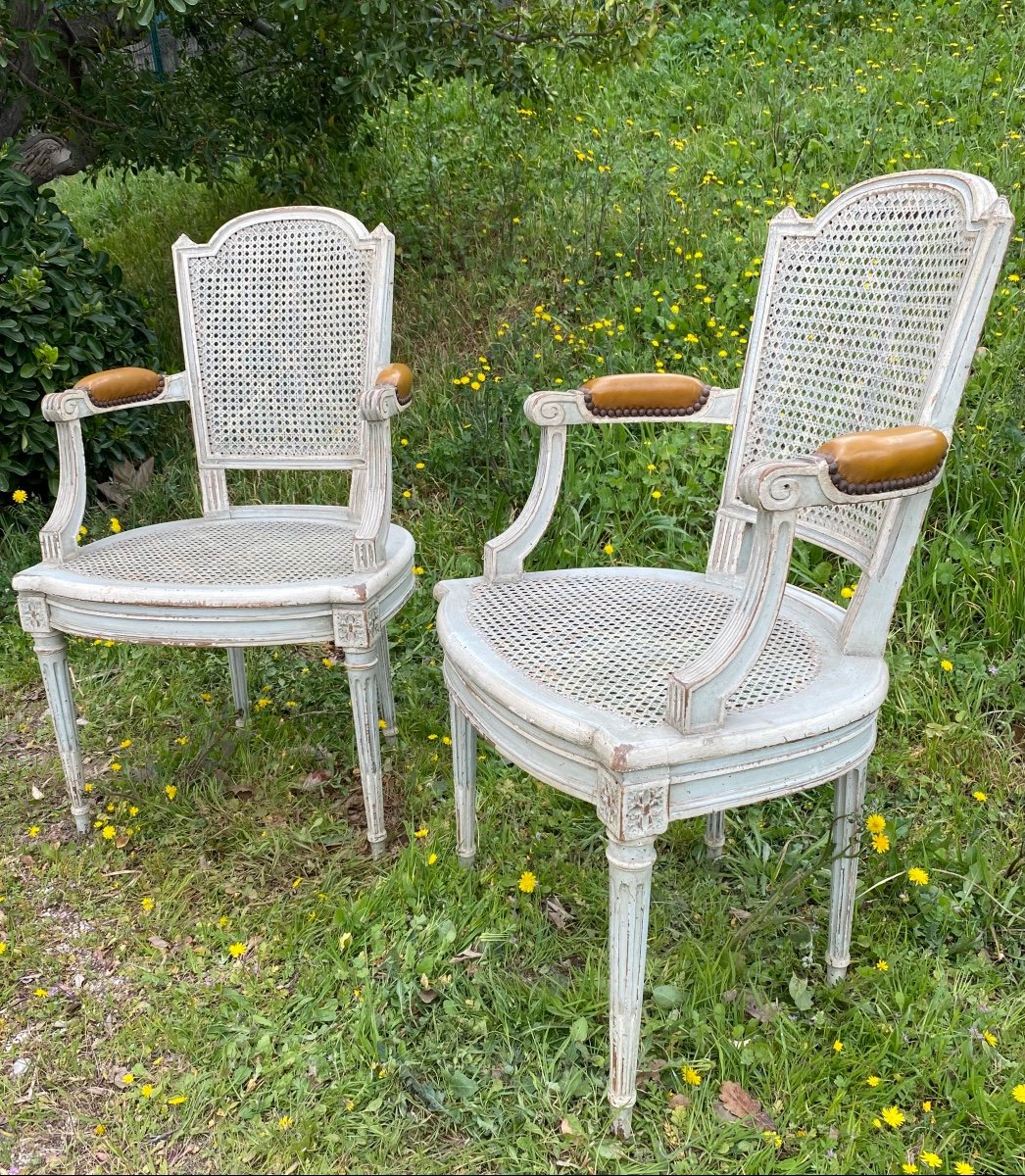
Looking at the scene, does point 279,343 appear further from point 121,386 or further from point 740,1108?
point 740,1108

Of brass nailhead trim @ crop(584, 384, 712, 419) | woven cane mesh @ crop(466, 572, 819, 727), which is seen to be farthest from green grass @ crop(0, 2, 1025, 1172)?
brass nailhead trim @ crop(584, 384, 712, 419)

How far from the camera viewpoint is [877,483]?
1.36 meters

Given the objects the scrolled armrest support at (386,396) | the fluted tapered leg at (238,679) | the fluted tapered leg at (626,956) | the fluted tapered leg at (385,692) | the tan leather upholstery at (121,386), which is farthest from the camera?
the fluted tapered leg at (238,679)

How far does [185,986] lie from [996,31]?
19.1 ft

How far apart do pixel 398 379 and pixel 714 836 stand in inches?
48.6

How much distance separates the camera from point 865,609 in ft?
5.41

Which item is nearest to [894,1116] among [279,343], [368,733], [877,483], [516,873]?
[516,873]

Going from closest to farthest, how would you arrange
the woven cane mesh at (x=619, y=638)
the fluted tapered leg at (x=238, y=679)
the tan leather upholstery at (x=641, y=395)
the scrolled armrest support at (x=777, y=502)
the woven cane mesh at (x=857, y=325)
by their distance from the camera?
the scrolled armrest support at (x=777, y=502), the woven cane mesh at (x=619, y=638), the woven cane mesh at (x=857, y=325), the tan leather upholstery at (x=641, y=395), the fluted tapered leg at (x=238, y=679)

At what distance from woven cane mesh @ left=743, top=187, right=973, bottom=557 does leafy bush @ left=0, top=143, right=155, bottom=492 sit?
2500mm

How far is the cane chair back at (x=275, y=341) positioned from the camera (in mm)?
2488

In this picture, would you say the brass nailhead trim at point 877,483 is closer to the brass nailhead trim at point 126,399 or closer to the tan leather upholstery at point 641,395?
the tan leather upholstery at point 641,395

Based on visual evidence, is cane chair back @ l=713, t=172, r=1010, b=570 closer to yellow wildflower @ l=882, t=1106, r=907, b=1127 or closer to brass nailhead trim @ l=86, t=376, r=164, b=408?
yellow wildflower @ l=882, t=1106, r=907, b=1127

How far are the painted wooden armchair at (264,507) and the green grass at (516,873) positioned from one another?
24 cm

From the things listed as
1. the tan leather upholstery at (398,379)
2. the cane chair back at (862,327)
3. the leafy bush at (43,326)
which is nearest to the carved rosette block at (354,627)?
the tan leather upholstery at (398,379)
